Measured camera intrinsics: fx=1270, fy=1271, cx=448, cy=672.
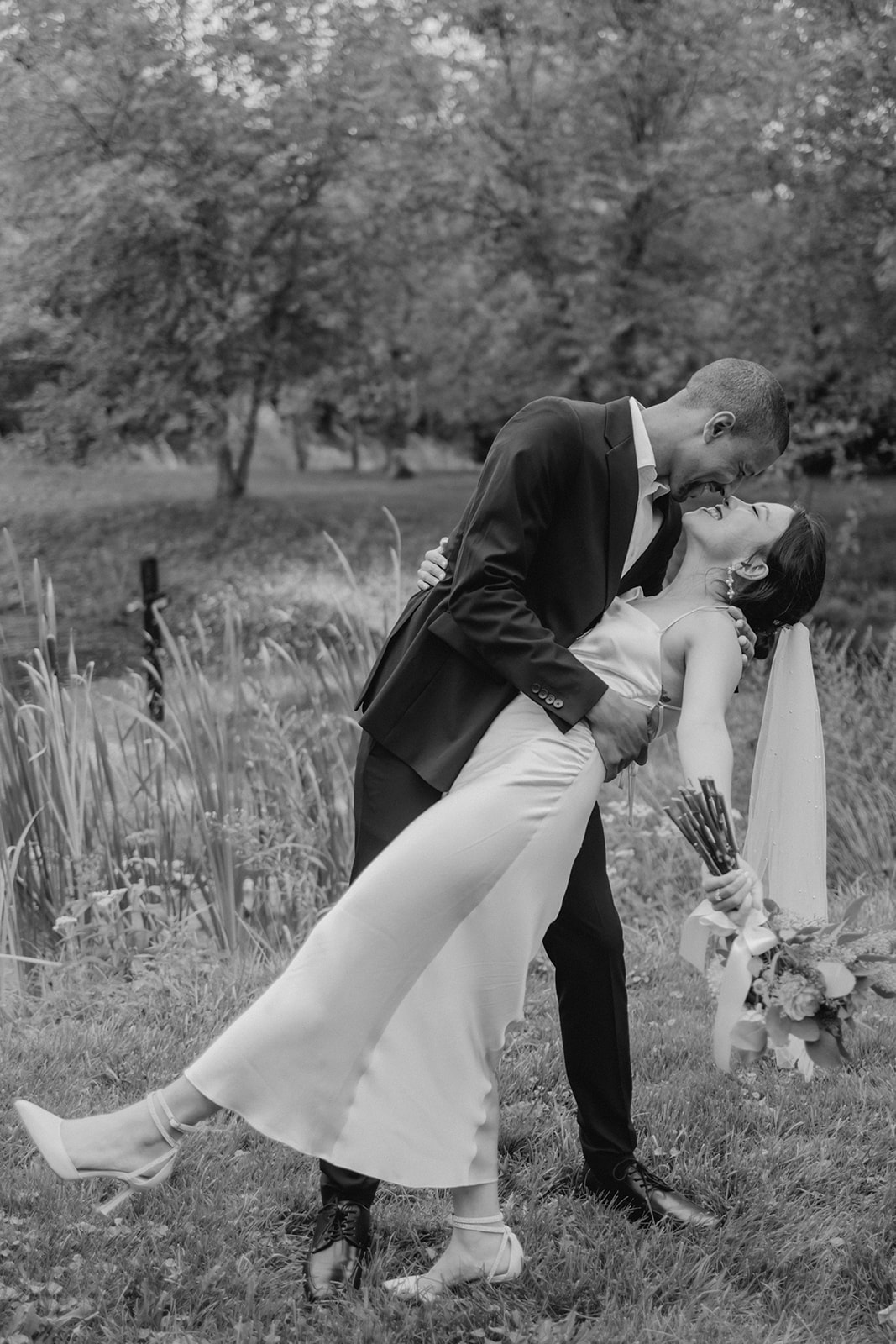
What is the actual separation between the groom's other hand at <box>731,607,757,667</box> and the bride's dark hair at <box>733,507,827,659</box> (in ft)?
0.12

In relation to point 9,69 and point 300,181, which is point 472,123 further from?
point 9,69

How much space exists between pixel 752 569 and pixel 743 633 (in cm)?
14

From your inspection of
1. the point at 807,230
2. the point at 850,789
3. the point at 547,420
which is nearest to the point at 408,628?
the point at 547,420

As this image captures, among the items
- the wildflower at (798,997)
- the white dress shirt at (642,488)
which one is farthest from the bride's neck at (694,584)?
the wildflower at (798,997)

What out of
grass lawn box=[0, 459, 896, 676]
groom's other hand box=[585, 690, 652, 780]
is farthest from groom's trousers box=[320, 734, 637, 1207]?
grass lawn box=[0, 459, 896, 676]

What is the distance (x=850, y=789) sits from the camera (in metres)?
5.62

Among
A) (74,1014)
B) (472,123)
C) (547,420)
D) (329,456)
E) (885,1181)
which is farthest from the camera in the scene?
(329,456)

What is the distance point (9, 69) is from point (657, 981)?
9.81 meters

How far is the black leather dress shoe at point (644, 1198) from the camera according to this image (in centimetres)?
284

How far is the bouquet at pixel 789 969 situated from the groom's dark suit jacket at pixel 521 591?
13.7 inches

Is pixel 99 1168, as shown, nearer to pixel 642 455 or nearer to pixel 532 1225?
pixel 532 1225

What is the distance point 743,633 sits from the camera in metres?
2.82

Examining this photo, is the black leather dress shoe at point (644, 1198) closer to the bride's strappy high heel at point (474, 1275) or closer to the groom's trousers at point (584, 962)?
the groom's trousers at point (584, 962)

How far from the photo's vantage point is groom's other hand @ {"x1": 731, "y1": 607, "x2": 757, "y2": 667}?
277cm
